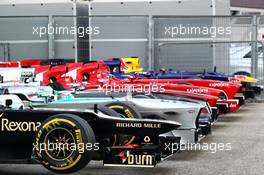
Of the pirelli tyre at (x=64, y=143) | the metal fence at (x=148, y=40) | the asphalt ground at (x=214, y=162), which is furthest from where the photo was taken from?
the metal fence at (x=148, y=40)

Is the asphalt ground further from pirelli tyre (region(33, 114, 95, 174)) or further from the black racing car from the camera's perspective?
pirelli tyre (region(33, 114, 95, 174))

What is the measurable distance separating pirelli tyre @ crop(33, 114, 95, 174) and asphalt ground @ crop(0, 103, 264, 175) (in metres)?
0.96

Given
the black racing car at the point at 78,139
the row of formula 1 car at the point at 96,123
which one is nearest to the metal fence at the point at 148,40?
the row of formula 1 car at the point at 96,123

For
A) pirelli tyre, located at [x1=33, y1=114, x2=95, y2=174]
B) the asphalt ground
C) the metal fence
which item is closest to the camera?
pirelli tyre, located at [x1=33, y1=114, x2=95, y2=174]

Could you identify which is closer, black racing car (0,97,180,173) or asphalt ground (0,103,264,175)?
black racing car (0,97,180,173)

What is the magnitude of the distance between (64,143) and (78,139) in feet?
0.56

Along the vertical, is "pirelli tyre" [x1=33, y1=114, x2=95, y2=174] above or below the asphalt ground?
above

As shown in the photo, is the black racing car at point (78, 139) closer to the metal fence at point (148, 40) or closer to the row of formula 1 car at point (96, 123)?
the row of formula 1 car at point (96, 123)

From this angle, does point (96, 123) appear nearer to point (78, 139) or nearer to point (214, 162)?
point (78, 139)

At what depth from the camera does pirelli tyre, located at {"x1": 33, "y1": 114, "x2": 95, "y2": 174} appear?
556cm

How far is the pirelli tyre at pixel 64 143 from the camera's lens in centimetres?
556

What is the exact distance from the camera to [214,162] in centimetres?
725

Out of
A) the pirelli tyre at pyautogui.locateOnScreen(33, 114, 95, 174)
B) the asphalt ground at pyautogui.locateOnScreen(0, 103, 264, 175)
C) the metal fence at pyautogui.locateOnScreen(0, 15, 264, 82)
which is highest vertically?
the metal fence at pyautogui.locateOnScreen(0, 15, 264, 82)

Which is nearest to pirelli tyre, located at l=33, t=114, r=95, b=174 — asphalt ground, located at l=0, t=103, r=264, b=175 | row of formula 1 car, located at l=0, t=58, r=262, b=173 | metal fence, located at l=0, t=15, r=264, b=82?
row of formula 1 car, located at l=0, t=58, r=262, b=173
